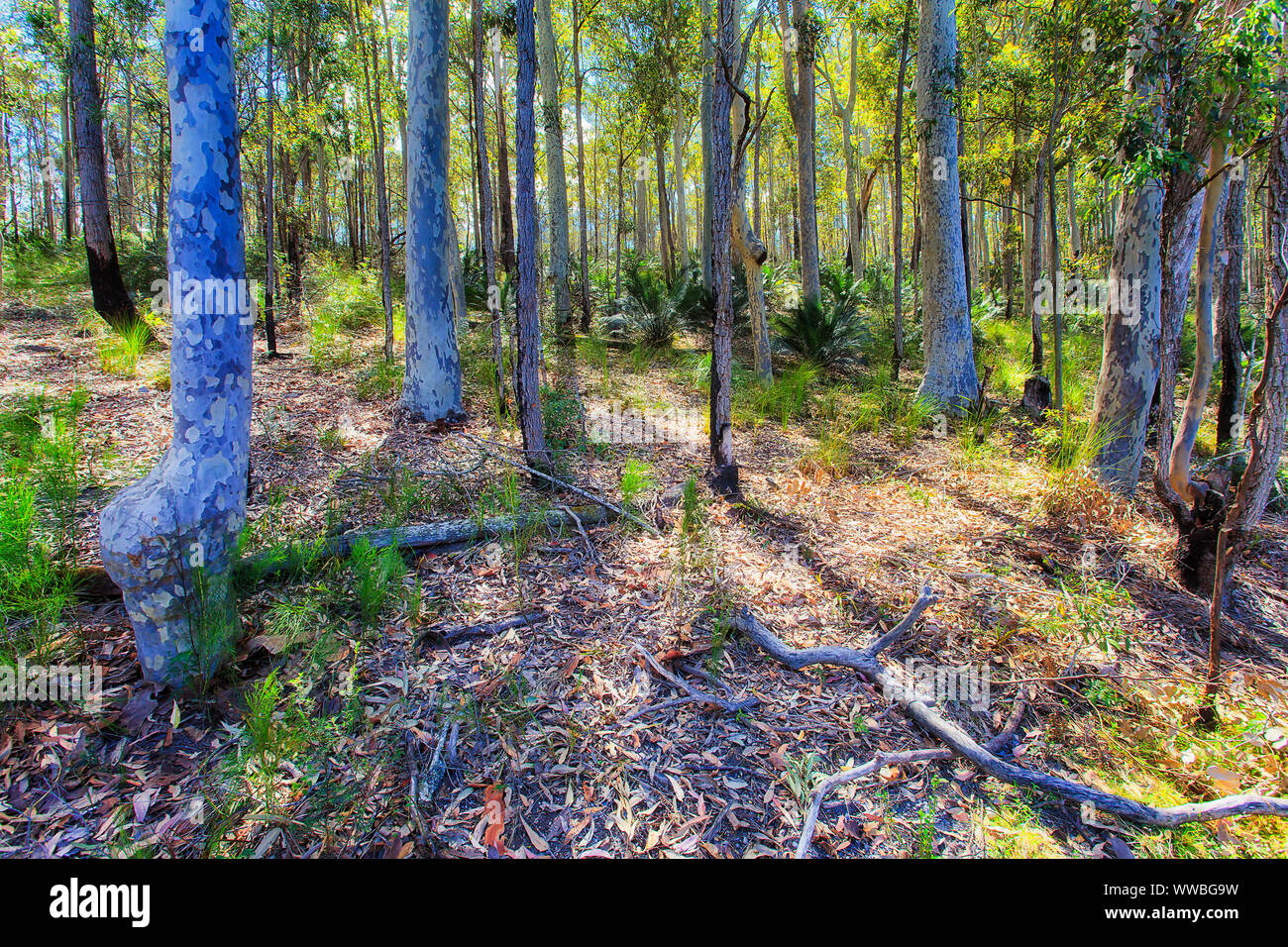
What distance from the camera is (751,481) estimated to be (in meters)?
5.24

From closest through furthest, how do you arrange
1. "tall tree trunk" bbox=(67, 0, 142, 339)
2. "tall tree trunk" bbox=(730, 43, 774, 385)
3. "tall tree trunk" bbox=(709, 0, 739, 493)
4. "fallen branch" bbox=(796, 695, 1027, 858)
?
"fallen branch" bbox=(796, 695, 1027, 858) → "tall tree trunk" bbox=(709, 0, 739, 493) → "tall tree trunk" bbox=(730, 43, 774, 385) → "tall tree trunk" bbox=(67, 0, 142, 339)

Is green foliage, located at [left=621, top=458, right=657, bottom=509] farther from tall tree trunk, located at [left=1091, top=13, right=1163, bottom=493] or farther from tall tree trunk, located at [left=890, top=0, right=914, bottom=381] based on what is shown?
tall tree trunk, located at [left=890, top=0, right=914, bottom=381]

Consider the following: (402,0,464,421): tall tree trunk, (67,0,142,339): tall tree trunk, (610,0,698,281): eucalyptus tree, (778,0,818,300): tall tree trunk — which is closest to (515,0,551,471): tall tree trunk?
(402,0,464,421): tall tree trunk

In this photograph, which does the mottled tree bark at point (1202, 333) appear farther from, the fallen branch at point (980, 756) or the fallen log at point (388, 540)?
the fallen log at point (388, 540)

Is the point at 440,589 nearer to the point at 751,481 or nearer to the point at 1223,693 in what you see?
the point at 751,481

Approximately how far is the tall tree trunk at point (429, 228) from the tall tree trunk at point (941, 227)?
5.32 m

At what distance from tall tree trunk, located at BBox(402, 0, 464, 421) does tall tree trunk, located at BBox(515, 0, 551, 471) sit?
A: 1.74 m

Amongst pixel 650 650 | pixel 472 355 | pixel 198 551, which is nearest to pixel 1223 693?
pixel 650 650

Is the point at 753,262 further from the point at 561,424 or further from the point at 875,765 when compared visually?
the point at 875,765

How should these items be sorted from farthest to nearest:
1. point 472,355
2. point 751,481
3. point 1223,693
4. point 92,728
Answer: point 472,355
point 751,481
point 1223,693
point 92,728

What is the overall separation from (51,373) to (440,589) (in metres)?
5.95

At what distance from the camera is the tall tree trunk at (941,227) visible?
6.92 m

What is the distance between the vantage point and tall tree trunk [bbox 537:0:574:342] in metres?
11.0
